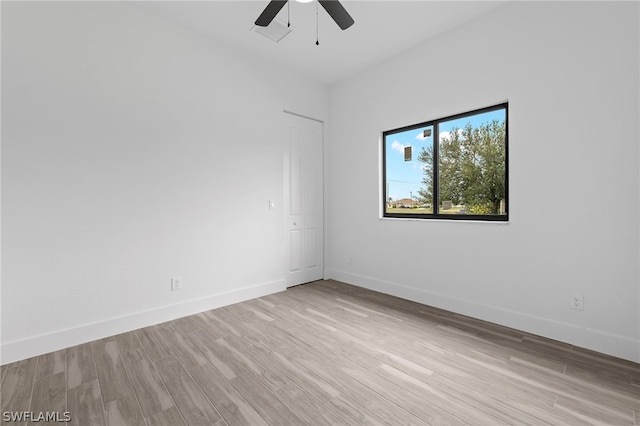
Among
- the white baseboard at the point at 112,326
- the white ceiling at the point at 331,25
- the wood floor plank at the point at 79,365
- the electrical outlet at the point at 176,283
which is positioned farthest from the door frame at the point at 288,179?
the wood floor plank at the point at 79,365

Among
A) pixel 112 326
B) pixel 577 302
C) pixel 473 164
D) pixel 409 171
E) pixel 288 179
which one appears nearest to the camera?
pixel 577 302

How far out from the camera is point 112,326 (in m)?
2.58

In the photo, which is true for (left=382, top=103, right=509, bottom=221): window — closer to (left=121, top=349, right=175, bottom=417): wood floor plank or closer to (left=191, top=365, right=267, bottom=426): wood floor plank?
(left=191, top=365, right=267, bottom=426): wood floor plank

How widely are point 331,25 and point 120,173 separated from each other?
8.42 feet

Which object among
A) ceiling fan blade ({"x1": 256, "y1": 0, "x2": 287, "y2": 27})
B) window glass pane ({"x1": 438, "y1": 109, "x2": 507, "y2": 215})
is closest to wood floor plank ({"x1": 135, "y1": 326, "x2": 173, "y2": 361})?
ceiling fan blade ({"x1": 256, "y1": 0, "x2": 287, "y2": 27})

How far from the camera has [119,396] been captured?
1.75 meters

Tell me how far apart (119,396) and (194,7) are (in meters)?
3.25

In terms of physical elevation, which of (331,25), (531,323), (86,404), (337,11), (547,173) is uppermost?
(331,25)

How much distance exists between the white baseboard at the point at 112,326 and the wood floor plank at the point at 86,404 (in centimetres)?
72

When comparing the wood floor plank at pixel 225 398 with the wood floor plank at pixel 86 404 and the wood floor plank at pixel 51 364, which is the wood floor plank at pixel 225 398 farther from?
the wood floor plank at pixel 51 364

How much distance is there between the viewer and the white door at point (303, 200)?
13.5 ft

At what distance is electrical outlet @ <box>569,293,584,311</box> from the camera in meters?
2.32

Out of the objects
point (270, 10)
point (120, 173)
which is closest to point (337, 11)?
point (270, 10)

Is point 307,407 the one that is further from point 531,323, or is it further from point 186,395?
point 531,323
